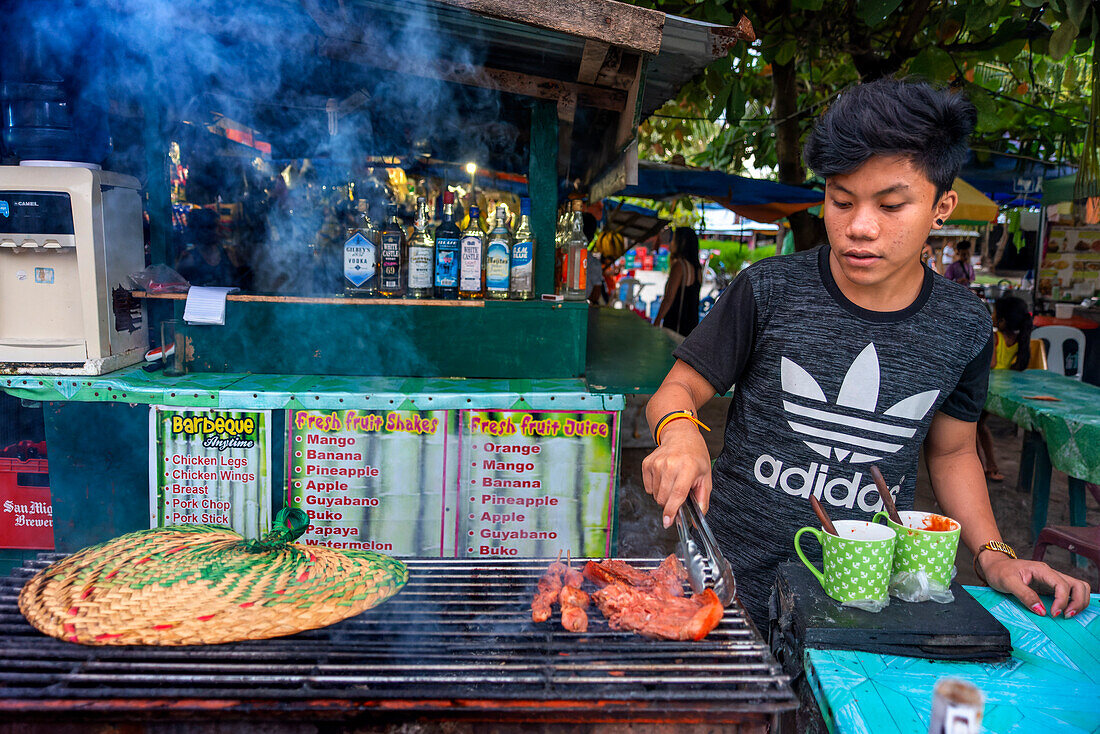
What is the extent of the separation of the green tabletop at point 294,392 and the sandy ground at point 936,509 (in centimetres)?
171

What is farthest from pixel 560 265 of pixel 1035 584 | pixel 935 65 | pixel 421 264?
pixel 1035 584

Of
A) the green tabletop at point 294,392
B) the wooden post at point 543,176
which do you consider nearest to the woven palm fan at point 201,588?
the green tabletop at point 294,392

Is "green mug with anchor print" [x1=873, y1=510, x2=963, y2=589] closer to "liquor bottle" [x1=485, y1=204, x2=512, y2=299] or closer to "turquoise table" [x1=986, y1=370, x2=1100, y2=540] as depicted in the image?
"liquor bottle" [x1=485, y1=204, x2=512, y2=299]

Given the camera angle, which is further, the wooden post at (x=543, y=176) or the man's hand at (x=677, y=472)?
the wooden post at (x=543, y=176)

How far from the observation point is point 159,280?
151 inches

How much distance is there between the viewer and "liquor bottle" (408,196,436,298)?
3850mm

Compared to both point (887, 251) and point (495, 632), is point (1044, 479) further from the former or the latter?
point (495, 632)

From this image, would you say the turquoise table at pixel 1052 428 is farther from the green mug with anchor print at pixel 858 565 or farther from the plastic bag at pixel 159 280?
the plastic bag at pixel 159 280

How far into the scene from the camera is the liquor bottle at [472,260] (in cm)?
383

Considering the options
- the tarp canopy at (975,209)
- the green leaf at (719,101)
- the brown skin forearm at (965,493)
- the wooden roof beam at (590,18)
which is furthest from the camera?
the tarp canopy at (975,209)

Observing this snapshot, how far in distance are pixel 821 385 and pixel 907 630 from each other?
762 millimetres

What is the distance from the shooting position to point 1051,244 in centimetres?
1068

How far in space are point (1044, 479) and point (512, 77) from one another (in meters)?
4.31

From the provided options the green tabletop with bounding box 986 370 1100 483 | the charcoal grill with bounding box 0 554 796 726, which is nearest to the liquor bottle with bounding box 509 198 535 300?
the charcoal grill with bounding box 0 554 796 726
